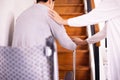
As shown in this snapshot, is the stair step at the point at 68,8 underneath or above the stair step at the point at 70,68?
above

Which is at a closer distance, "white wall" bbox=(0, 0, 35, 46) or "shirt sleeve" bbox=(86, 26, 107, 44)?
"white wall" bbox=(0, 0, 35, 46)

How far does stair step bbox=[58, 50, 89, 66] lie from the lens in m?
3.17

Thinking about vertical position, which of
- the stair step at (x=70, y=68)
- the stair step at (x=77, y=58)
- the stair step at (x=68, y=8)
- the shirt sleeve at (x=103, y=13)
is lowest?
the stair step at (x=70, y=68)

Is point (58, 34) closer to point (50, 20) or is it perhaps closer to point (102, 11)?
point (50, 20)

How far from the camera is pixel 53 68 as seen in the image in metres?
1.73

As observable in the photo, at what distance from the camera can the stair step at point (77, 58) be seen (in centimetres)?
317

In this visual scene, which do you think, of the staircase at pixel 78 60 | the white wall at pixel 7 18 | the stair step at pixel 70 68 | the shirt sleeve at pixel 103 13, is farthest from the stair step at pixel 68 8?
the shirt sleeve at pixel 103 13

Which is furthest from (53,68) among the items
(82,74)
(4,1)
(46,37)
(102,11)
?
(82,74)

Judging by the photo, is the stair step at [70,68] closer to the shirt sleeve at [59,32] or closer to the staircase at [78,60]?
the staircase at [78,60]

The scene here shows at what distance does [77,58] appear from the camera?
3191 millimetres

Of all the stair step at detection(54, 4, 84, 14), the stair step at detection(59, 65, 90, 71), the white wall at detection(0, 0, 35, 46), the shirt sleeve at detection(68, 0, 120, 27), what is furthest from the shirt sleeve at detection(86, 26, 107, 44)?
the stair step at detection(54, 4, 84, 14)

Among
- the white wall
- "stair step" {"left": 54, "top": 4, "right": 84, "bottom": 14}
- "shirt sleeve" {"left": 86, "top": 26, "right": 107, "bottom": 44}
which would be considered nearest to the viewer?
the white wall

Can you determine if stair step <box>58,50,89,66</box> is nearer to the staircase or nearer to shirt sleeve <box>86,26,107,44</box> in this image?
the staircase

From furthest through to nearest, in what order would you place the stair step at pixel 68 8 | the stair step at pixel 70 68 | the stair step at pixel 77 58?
the stair step at pixel 68 8
the stair step at pixel 77 58
the stair step at pixel 70 68
